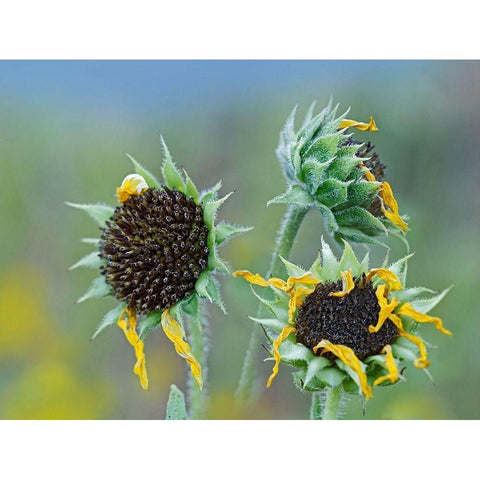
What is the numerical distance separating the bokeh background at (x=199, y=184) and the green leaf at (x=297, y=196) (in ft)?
1.36

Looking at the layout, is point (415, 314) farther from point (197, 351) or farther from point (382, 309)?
point (197, 351)

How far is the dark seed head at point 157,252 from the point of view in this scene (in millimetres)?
1686

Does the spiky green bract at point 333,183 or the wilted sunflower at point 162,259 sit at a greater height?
the spiky green bract at point 333,183

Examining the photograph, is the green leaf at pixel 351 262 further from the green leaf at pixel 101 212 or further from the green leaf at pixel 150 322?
the green leaf at pixel 101 212

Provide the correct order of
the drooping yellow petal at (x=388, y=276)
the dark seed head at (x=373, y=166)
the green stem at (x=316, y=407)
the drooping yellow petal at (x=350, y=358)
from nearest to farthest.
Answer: the drooping yellow petal at (x=350, y=358), the drooping yellow petal at (x=388, y=276), the green stem at (x=316, y=407), the dark seed head at (x=373, y=166)

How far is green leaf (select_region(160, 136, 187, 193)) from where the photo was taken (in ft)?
5.80

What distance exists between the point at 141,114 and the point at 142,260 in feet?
2.44

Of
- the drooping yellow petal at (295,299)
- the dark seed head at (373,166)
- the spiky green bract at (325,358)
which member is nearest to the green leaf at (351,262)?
the spiky green bract at (325,358)

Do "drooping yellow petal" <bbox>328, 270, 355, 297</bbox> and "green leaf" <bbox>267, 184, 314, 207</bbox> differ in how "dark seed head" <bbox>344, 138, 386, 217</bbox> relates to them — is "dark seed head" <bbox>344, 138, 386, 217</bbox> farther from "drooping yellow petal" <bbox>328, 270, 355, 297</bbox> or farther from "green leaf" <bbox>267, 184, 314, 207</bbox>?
"drooping yellow petal" <bbox>328, 270, 355, 297</bbox>

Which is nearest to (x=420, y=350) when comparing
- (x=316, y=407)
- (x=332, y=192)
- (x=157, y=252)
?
(x=316, y=407)

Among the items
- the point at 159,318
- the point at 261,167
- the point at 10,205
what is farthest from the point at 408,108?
the point at 10,205

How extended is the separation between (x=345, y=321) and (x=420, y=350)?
0.50 feet

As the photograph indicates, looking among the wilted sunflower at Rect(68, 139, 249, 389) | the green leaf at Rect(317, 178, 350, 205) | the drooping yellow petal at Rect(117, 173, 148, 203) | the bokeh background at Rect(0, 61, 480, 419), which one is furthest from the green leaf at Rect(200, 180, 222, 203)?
the bokeh background at Rect(0, 61, 480, 419)
